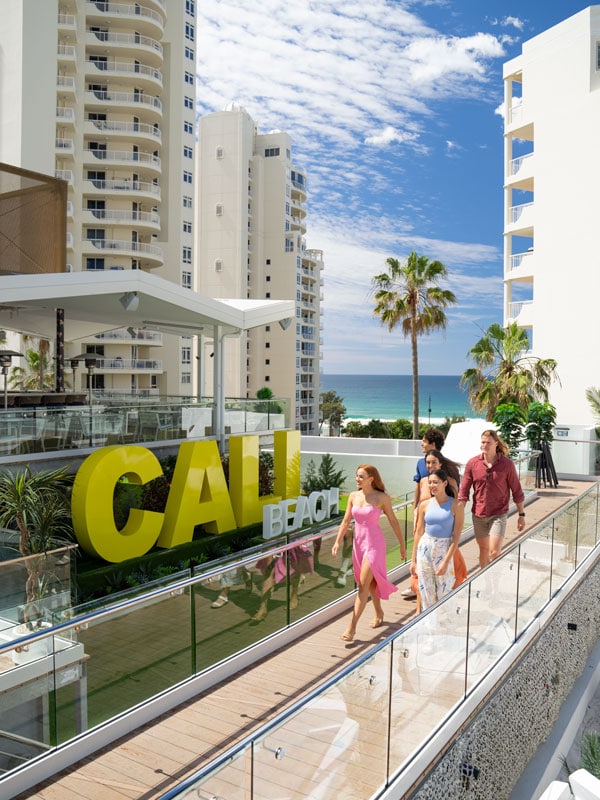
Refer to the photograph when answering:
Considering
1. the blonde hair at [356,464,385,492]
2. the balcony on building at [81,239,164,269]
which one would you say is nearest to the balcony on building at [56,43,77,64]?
the balcony on building at [81,239,164,269]

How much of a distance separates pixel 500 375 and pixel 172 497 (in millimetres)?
15498

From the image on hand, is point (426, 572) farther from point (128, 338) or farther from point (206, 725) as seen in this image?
point (128, 338)

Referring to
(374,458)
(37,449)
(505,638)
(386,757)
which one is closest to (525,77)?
(374,458)

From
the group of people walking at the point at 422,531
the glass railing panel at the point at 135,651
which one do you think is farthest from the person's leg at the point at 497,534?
the glass railing panel at the point at 135,651

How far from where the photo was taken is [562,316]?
Result: 31.6 m

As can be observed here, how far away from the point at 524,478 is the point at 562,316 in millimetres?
16415

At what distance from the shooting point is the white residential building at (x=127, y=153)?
4744cm

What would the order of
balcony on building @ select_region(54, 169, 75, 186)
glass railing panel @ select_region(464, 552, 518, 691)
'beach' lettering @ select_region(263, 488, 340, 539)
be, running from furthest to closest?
1. balcony on building @ select_region(54, 169, 75, 186)
2. 'beach' lettering @ select_region(263, 488, 340, 539)
3. glass railing panel @ select_region(464, 552, 518, 691)

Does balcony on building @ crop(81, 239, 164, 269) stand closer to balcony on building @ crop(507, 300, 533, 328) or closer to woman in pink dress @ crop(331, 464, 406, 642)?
balcony on building @ crop(507, 300, 533, 328)

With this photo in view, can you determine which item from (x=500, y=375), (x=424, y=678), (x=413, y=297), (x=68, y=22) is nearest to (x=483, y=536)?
(x=424, y=678)

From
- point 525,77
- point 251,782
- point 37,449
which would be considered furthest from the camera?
point 525,77

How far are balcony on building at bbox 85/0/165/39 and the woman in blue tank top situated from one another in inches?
1944

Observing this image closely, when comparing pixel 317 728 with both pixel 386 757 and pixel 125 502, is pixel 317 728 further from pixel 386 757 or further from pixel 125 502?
pixel 125 502

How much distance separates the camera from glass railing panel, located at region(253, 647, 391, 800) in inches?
156
